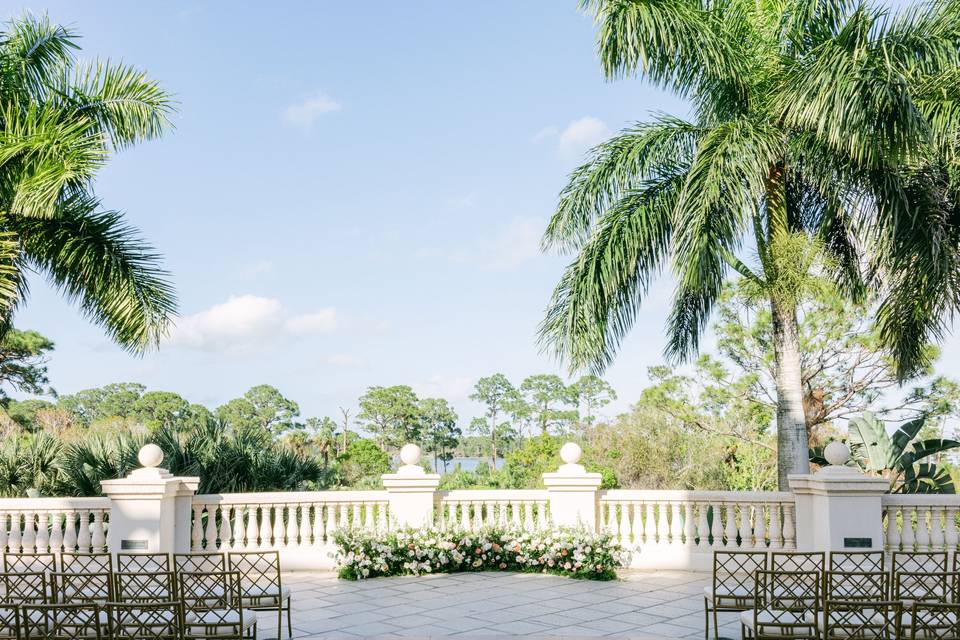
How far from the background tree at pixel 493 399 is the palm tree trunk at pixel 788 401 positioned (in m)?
42.0

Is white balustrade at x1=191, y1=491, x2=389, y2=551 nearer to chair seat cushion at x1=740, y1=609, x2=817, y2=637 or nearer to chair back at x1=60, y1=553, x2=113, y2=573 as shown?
chair back at x1=60, y1=553, x2=113, y2=573

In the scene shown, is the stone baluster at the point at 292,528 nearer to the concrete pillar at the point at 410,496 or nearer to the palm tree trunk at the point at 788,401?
the concrete pillar at the point at 410,496

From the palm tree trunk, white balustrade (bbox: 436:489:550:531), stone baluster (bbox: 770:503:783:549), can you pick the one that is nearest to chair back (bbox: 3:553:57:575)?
white balustrade (bbox: 436:489:550:531)

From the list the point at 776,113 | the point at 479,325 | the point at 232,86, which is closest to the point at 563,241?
the point at 776,113

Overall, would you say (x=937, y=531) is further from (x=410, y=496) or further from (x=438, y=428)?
(x=438, y=428)

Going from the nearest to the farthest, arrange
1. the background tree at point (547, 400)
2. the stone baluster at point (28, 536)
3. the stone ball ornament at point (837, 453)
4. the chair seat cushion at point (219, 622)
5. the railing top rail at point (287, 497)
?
1. the chair seat cushion at point (219, 622)
2. the stone ball ornament at point (837, 453)
3. the stone baluster at point (28, 536)
4. the railing top rail at point (287, 497)
5. the background tree at point (547, 400)

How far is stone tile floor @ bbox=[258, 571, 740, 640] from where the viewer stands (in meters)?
7.72

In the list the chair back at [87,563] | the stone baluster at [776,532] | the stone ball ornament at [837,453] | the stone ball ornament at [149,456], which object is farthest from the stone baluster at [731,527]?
the chair back at [87,563]

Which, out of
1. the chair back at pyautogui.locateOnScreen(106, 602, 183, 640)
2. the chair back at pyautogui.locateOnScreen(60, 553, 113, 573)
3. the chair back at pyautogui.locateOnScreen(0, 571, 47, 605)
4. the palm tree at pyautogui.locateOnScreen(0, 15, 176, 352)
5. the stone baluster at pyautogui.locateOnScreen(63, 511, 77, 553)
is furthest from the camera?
the palm tree at pyautogui.locateOnScreen(0, 15, 176, 352)

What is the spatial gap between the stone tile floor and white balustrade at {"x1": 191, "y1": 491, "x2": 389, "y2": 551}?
21.4 inches

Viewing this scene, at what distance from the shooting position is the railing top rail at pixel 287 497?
10.5 m

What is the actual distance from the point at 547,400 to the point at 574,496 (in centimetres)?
4081

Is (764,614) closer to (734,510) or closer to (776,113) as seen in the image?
(734,510)

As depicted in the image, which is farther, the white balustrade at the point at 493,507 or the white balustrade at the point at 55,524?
the white balustrade at the point at 493,507
